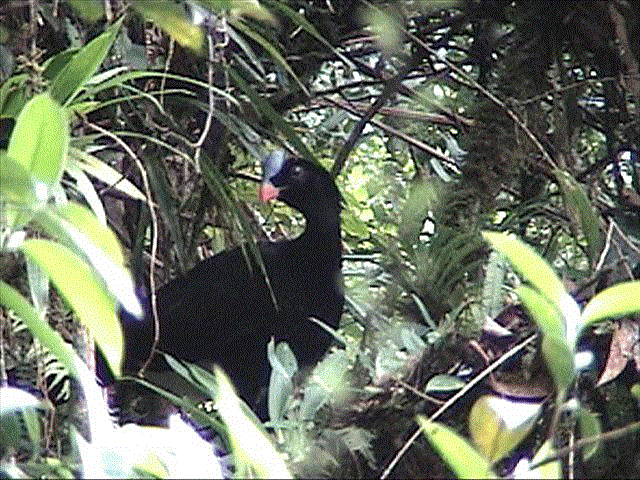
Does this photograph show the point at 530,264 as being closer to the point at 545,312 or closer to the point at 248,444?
the point at 545,312

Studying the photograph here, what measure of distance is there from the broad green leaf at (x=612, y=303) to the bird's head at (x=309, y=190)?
1645mm

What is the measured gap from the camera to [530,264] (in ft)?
2.12

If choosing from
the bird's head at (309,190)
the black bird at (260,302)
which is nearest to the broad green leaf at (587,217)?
the black bird at (260,302)

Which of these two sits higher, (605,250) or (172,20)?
(172,20)

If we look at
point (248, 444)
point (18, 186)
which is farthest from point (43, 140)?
point (248, 444)

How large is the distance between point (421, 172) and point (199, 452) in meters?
1.29

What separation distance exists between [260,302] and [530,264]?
70.7 inches

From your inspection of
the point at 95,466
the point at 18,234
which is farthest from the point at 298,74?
the point at 95,466

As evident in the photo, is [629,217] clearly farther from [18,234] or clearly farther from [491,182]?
[18,234]

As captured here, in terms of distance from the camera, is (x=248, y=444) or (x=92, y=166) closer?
(x=248, y=444)

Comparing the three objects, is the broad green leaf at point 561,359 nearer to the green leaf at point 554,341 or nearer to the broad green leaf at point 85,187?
the green leaf at point 554,341

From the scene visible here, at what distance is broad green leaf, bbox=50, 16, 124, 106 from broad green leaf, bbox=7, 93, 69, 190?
48 centimetres

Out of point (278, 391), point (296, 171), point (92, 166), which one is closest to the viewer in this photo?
point (92, 166)

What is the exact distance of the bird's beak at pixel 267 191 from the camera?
87.3 inches
